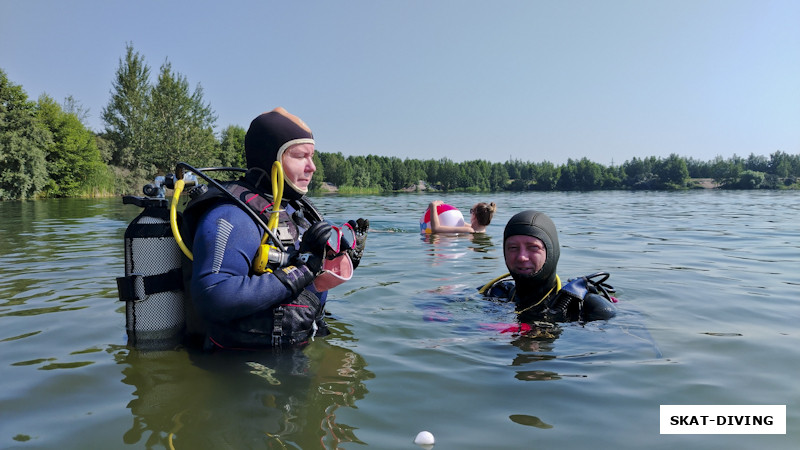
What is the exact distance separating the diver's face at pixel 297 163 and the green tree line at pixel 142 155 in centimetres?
3958

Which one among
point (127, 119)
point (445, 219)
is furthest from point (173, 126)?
point (445, 219)

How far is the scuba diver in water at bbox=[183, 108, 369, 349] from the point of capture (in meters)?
3.23

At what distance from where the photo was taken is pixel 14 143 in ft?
116

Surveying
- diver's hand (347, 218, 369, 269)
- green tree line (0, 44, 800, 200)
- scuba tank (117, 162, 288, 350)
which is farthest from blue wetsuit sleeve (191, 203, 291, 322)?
green tree line (0, 44, 800, 200)

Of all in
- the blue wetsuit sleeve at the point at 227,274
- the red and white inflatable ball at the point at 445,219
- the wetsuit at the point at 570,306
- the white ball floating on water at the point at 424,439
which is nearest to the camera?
the white ball floating on water at the point at 424,439

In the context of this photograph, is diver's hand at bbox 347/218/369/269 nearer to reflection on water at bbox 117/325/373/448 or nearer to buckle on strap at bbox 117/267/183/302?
reflection on water at bbox 117/325/373/448

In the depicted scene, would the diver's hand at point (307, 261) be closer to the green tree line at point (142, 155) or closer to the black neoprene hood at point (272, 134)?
the black neoprene hood at point (272, 134)

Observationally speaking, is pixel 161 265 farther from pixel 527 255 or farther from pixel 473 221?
pixel 473 221

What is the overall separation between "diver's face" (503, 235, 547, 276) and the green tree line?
130ft

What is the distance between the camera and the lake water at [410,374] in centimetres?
279

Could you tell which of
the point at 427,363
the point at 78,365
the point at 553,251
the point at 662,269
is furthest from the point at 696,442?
the point at 662,269

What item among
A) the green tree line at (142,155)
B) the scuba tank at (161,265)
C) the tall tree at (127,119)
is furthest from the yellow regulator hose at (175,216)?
the tall tree at (127,119)

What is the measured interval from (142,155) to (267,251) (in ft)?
185

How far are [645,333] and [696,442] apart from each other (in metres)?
2.14
